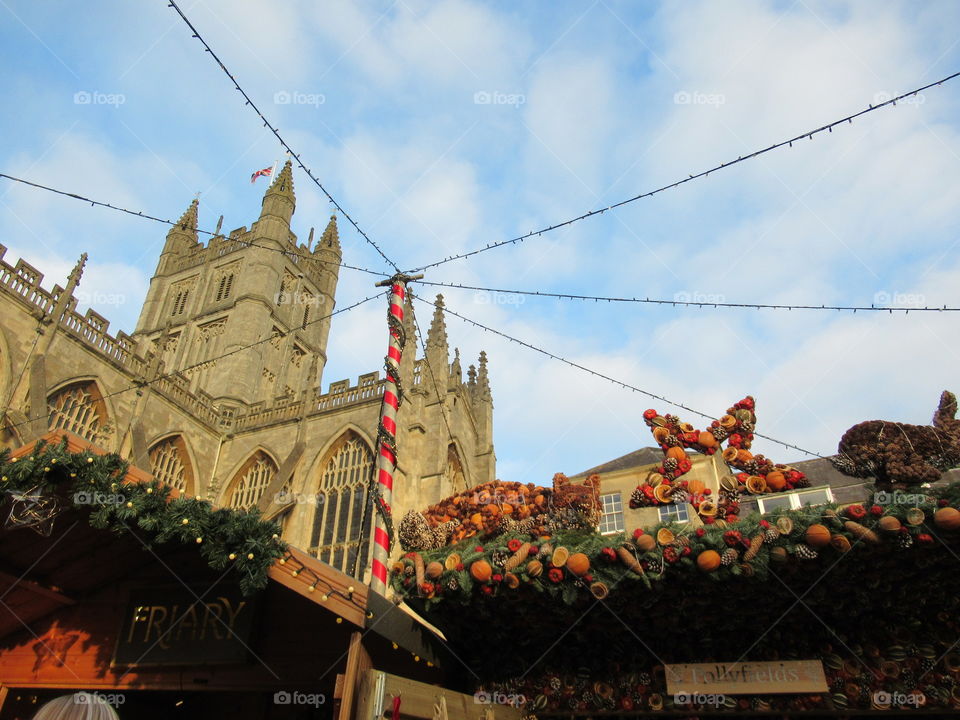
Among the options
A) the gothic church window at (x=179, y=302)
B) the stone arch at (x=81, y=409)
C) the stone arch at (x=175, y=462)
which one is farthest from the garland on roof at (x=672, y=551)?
the gothic church window at (x=179, y=302)

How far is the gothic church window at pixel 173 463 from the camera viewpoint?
67.7 feet

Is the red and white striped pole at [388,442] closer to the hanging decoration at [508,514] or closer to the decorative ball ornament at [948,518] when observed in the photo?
the hanging decoration at [508,514]

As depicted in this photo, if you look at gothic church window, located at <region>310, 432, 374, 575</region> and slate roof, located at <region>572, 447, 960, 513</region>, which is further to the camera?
gothic church window, located at <region>310, 432, 374, 575</region>

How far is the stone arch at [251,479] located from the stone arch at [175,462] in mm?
1238

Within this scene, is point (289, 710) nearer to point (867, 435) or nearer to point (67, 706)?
point (67, 706)

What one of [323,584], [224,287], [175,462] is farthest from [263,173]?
[323,584]

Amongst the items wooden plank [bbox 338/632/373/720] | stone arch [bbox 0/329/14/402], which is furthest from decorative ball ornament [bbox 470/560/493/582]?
stone arch [bbox 0/329/14/402]

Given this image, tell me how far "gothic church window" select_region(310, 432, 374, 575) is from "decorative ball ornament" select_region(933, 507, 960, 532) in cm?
1460

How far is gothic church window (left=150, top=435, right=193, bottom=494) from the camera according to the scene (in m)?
20.6

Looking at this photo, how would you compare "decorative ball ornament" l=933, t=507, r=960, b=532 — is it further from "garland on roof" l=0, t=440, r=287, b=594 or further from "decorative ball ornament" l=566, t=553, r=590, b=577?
"garland on roof" l=0, t=440, r=287, b=594

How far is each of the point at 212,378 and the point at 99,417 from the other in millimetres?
10407

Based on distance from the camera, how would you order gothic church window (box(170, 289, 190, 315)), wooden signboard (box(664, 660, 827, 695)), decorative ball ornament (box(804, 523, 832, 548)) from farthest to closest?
gothic church window (box(170, 289, 190, 315))
wooden signboard (box(664, 660, 827, 695))
decorative ball ornament (box(804, 523, 832, 548))

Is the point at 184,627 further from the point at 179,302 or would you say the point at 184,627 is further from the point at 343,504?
the point at 179,302

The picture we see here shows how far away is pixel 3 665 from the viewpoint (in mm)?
Result: 7242
